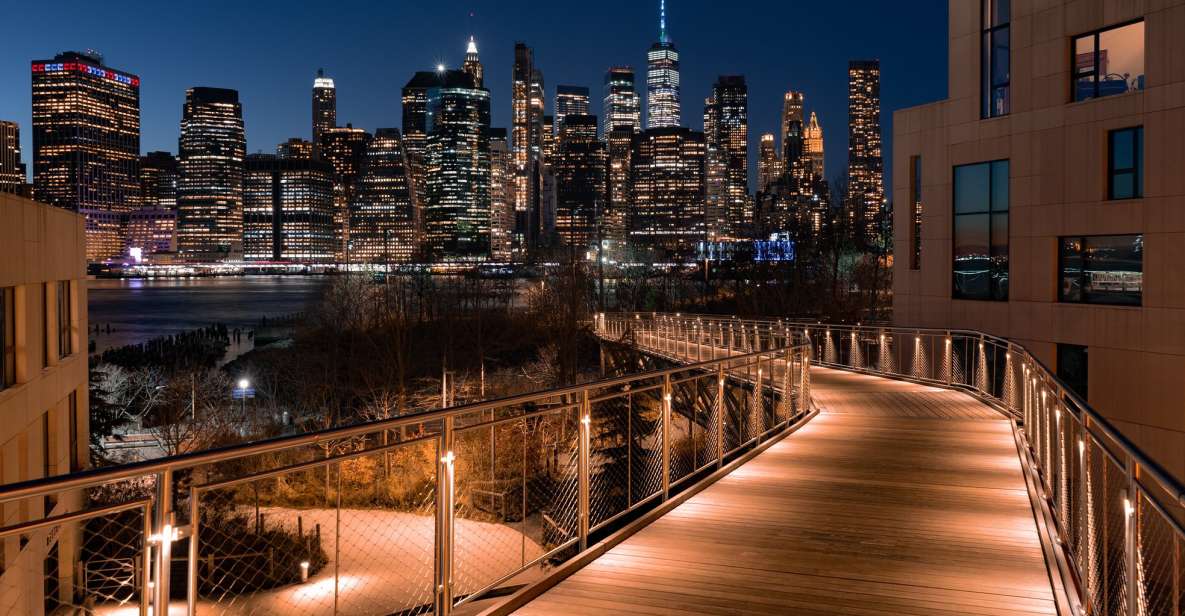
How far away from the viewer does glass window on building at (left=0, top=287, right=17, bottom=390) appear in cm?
1753

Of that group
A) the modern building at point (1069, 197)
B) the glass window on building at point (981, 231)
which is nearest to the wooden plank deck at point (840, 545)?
the modern building at point (1069, 197)

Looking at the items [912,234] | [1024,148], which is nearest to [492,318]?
[912,234]

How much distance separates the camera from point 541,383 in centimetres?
4819

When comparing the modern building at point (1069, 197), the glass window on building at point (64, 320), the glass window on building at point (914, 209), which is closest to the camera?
the modern building at point (1069, 197)

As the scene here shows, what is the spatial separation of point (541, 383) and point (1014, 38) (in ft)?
100

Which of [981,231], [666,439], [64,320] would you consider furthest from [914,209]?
[64,320]

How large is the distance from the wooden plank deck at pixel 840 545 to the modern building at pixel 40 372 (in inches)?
482

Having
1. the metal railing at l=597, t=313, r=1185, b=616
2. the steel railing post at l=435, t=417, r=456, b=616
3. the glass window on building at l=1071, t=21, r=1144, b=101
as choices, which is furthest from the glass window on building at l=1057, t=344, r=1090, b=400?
the steel railing post at l=435, t=417, r=456, b=616

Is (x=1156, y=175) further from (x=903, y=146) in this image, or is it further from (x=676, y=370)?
(x=676, y=370)

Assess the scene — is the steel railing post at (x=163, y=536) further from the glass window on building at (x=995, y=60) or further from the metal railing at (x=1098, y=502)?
the glass window on building at (x=995, y=60)

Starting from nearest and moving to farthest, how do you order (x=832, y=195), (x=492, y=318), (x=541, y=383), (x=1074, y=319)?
(x=1074, y=319), (x=541, y=383), (x=832, y=195), (x=492, y=318)

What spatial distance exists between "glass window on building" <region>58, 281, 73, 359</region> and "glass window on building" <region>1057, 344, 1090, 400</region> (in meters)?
24.5

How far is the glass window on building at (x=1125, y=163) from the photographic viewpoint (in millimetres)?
20609

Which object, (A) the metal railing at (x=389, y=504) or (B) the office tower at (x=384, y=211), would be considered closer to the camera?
(A) the metal railing at (x=389, y=504)
